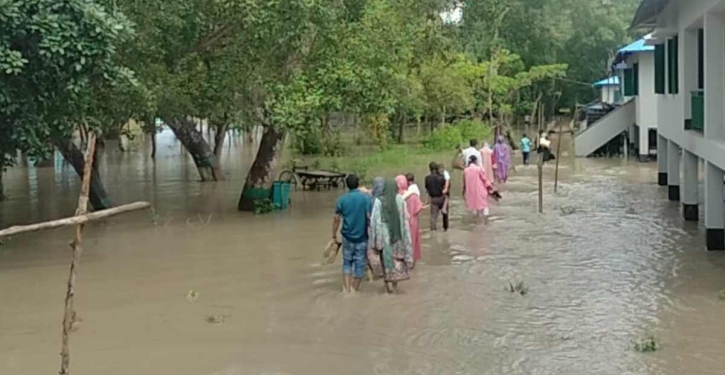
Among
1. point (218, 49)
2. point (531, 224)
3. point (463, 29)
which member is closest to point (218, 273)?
point (218, 49)

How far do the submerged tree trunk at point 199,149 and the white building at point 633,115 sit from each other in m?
15.6

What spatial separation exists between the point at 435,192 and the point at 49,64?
7480 mm

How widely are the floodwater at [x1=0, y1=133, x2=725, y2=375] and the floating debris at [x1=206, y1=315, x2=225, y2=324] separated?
3.4 inches

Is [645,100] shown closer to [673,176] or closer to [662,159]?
[662,159]

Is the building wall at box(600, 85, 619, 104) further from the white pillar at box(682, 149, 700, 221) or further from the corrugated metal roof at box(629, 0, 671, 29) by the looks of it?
the white pillar at box(682, 149, 700, 221)

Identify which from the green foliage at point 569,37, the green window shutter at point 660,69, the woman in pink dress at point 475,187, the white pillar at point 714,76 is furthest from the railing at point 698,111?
the green foliage at point 569,37

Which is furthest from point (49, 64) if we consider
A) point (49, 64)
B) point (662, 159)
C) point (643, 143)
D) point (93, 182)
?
point (643, 143)

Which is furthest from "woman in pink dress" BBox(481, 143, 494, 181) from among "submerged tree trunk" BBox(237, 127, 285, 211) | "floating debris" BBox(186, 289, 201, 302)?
"floating debris" BBox(186, 289, 201, 302)

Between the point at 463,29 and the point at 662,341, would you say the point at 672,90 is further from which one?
the point at 662,341

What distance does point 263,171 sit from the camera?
23.2 m

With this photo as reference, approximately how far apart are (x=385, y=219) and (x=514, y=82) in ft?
116

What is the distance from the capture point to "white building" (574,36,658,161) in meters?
35.6

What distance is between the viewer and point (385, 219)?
12.3 m

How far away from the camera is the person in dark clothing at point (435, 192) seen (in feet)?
57.0
